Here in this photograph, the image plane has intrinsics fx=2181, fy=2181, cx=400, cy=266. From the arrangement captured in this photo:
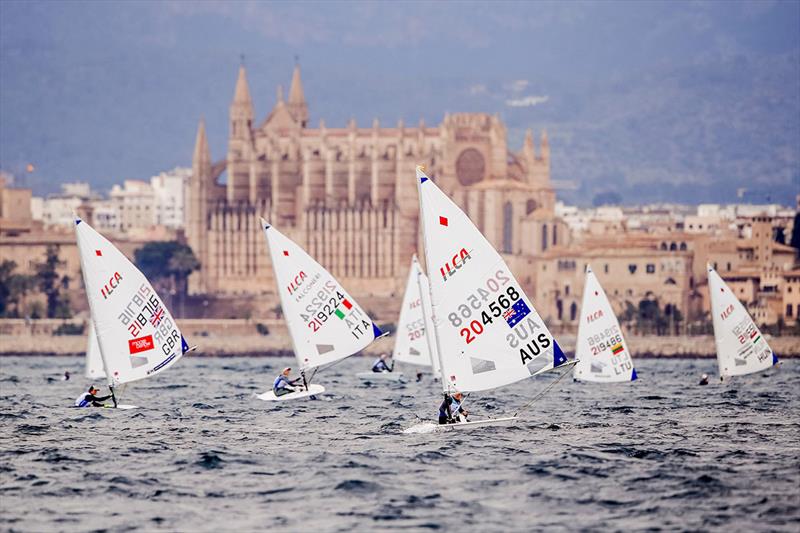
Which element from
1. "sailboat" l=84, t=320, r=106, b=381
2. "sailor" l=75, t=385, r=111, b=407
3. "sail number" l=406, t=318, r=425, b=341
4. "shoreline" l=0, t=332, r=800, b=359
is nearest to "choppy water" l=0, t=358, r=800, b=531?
"sailor" l=75, t=385, r=111, b=407

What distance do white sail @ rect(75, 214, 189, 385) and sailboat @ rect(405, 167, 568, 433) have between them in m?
11.1

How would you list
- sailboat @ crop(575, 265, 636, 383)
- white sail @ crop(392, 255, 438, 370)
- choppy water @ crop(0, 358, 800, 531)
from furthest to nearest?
white sail @ crop(392, 255, 438, 370) → sailboat @ crop(575, 265, 636, 383) → choppy water @ crop(0, 358, 800, 531)

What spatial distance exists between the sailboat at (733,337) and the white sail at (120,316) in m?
21.2

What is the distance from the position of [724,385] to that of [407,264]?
118 metres

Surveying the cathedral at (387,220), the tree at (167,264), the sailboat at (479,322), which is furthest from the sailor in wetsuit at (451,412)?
the tree at (167,264)

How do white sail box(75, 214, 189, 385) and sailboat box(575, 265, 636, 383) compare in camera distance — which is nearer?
white sail box(75, 214, 189, 385)

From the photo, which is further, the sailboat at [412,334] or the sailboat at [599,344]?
the sailboat at [412,334]

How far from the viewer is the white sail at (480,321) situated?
40312 mm

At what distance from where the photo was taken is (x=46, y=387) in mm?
75250

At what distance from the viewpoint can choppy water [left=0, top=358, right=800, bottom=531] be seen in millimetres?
33844

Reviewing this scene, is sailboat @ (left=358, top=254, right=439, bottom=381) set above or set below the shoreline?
above

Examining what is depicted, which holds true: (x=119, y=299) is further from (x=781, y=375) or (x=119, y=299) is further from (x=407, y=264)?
(x=407, y=264)

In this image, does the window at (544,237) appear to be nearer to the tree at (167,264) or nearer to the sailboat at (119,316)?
the tree at (167,264)

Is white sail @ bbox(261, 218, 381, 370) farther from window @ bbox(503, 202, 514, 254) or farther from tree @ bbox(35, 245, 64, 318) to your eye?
window @ bbox(503, 202, 514, 254)
